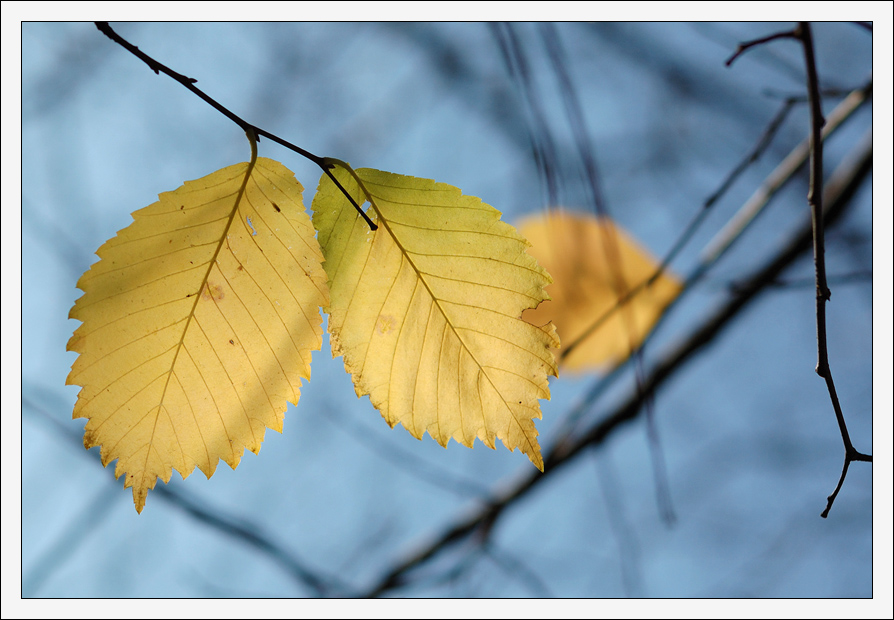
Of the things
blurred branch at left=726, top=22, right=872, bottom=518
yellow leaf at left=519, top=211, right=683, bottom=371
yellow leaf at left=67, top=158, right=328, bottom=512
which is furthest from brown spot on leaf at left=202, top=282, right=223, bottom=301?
yellow leaf at left=519, top=211, right=683, bottom=371

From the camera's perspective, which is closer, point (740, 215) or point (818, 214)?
point (818, 214)

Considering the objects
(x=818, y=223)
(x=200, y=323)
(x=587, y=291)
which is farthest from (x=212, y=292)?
(x=587, y=291)

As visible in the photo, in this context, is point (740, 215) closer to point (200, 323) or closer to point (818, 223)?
point (818, 223)

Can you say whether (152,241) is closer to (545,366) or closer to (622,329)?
(545,366)

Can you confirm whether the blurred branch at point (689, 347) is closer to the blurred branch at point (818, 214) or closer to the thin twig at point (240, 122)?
the blurred branch at point (818, 214)

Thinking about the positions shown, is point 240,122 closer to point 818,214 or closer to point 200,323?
point 200,323

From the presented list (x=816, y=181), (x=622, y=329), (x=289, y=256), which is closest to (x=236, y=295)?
(x=289, y=256)

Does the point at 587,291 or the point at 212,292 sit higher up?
the point at 587,291
